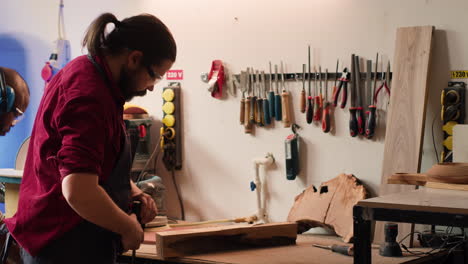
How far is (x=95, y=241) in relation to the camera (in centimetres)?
190

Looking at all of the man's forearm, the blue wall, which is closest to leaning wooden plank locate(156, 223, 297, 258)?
the man's forearm

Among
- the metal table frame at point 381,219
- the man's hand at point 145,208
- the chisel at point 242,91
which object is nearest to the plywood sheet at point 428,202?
the metal table frame at point 381,219

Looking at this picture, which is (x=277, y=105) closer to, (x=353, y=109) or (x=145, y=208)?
(x=353, y=109)

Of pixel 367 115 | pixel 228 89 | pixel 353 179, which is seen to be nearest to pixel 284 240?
pixel 353 179

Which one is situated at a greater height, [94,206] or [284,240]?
[94,206]

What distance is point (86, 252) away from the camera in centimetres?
189

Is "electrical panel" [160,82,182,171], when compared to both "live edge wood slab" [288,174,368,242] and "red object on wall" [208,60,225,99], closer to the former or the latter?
"red object on wall" [208,60,225,99]

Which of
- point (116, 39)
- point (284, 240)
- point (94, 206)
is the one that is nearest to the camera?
point (94, 206)

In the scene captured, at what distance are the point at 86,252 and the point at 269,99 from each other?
1.71m

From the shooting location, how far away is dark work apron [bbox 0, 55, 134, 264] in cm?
183

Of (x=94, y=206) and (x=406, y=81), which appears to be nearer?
(x=94, y=206)

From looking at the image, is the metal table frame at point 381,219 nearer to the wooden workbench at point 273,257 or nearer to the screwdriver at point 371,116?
the wooden workbench at point 273,257

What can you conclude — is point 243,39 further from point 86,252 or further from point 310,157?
point 86,252

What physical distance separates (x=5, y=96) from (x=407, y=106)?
1.89 metres
